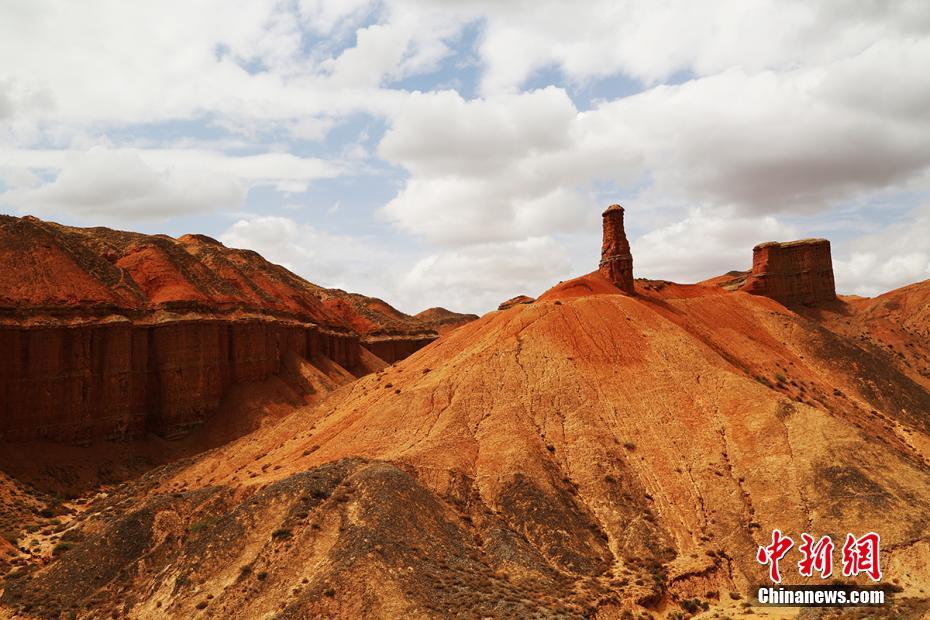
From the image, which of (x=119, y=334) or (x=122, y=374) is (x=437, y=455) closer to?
(x=122, y=374)

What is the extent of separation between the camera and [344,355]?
74.0 m

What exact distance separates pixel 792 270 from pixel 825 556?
5646 cm

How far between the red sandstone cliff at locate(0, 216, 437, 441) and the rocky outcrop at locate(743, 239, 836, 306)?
173 feet

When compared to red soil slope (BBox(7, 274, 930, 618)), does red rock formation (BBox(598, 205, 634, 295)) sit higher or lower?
higher

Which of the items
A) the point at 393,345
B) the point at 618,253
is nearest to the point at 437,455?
the point at 618,253

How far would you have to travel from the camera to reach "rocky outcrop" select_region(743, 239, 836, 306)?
73.4 m

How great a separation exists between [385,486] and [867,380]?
1624 inches

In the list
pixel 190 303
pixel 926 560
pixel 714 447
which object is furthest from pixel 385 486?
pixel 190 303

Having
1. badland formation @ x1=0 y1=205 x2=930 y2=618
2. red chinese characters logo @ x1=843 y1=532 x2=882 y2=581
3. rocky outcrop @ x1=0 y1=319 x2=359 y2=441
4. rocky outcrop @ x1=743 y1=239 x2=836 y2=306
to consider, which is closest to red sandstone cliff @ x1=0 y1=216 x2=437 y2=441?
rocky outcrop @ x1=0 y1=319 x2=359 y2=441

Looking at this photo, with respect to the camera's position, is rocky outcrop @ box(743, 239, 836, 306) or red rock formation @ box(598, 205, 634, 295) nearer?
red rock formation @ box(598, 205, 634, 295)

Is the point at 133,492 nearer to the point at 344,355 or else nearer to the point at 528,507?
the point at 528,507

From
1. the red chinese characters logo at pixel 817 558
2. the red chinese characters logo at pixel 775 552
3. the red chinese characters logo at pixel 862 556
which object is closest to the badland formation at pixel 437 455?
the red chinese characters logo at pixel 775 552

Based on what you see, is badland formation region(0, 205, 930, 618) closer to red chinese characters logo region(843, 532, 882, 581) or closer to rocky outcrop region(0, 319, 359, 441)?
rocky outcrop region(0, 319, 359, 441)

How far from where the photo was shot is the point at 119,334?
44406 mm
